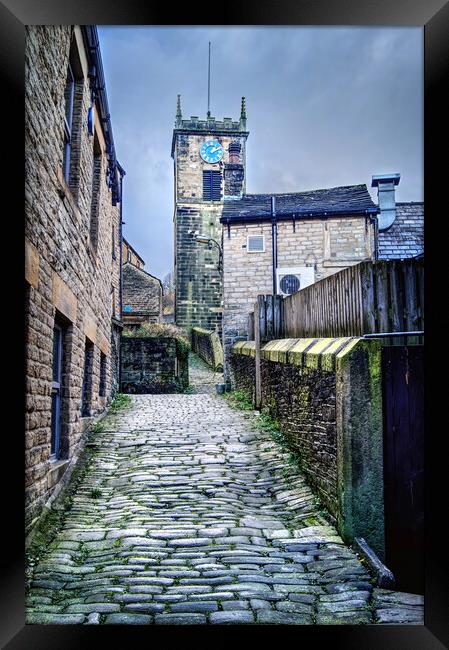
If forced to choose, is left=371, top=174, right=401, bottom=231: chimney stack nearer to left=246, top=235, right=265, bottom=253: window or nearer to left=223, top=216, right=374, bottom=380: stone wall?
left=223, top=216, right=374, bottom=380: stone wall

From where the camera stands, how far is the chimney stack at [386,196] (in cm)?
1759

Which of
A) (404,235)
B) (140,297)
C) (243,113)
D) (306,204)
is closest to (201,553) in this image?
(404,235)

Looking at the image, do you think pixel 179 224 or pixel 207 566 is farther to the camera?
pixel 179 224

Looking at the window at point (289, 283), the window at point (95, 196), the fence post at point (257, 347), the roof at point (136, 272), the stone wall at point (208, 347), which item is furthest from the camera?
the roof at point (136, 272)

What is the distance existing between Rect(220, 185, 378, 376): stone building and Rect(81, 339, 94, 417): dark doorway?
920 cm

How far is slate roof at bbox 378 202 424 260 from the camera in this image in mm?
16750

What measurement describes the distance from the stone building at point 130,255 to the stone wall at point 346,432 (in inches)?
1051

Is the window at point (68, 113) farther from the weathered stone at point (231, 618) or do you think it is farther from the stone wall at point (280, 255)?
the stone wall at point (280, 255)

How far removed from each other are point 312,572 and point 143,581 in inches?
46.2

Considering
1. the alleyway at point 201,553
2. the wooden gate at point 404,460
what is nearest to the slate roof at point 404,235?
the alleyway at point 201,553

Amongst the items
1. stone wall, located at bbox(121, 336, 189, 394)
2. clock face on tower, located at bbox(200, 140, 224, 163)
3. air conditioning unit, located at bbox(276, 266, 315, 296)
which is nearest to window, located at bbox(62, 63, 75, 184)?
stone wall, located at bbox(121, 336, 189, 394)
